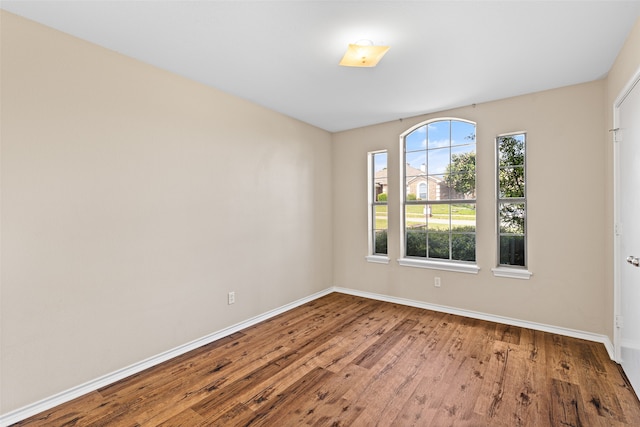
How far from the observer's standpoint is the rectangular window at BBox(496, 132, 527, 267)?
3330 mm

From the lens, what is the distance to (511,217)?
342 centimetres

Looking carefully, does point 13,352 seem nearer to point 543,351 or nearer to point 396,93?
point 396,93

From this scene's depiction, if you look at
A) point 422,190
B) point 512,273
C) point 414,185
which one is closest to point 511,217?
point 512,273

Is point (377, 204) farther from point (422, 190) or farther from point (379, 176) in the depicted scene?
point (422, 190)

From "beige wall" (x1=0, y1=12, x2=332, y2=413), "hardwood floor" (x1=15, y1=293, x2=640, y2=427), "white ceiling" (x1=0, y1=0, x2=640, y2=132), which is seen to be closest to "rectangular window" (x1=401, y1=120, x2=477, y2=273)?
"white ceiling" (x1=0, y1=0, x2=640, y2=132)

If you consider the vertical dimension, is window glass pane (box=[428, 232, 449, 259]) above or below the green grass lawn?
below

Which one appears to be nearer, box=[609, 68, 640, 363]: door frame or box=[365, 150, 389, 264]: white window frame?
box=[609, 68, 640, 363]: door frame

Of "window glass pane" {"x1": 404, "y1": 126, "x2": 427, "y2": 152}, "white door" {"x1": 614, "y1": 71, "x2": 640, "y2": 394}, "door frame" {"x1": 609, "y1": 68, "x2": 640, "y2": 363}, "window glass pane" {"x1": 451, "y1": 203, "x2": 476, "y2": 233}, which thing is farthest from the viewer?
"window glass pane" {"x1": 404, "y1": 126, "x2": 427, "y2": 152}

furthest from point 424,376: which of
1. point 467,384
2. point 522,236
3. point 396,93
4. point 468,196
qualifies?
point 396,93

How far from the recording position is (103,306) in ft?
7.41

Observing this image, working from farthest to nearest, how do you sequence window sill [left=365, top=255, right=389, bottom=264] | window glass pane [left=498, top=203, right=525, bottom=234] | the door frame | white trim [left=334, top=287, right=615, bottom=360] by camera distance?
1. window sill [left=365, top=255, right=389, bottom=264]
2. window glass pane [left=498, top=203, right=525, bottom=234]
3. white trim [left=334, top=287, right=615, bottom=360]
4. the door frame

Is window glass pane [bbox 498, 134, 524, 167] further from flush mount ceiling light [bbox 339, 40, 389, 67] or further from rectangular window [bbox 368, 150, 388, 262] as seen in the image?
flush mount ceiling light [bbox 339, 40, 389, 67]

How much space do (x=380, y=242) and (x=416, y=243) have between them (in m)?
0.57

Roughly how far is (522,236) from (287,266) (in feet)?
9.43
